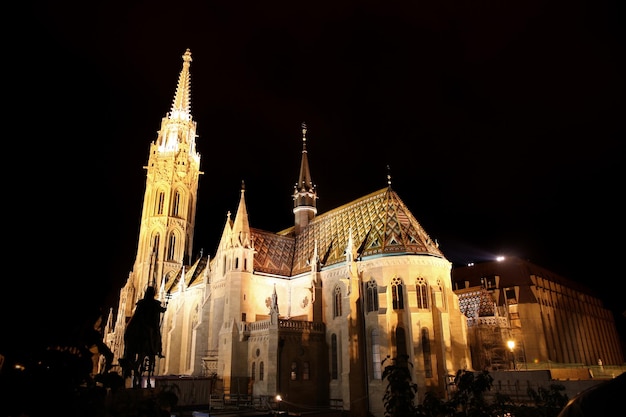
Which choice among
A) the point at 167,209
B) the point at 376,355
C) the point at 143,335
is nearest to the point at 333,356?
the point at 376,355

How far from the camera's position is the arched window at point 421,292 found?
34.0 m

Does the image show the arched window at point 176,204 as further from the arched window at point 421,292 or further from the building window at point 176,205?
the arched window at point 421,292

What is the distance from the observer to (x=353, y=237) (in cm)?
4019

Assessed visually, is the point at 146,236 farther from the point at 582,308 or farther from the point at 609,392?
the point at 582,308

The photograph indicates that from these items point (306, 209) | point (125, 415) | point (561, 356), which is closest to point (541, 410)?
point (125, 415)

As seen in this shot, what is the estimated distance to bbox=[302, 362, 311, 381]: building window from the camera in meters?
33.9

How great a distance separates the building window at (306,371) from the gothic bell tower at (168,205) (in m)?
32.5

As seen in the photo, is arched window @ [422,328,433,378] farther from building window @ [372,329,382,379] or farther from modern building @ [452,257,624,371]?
modern building @ [452,257,624,371]

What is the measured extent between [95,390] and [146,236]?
Result: 63456 millimetres

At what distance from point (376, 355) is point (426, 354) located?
3659 millimetres

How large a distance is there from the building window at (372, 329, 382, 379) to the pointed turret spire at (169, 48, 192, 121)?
53.8 m

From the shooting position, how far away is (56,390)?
440 centimetres

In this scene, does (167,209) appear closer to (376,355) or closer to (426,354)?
(376,355)

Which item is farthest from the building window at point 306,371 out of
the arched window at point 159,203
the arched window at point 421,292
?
the arched window at point 159,203
